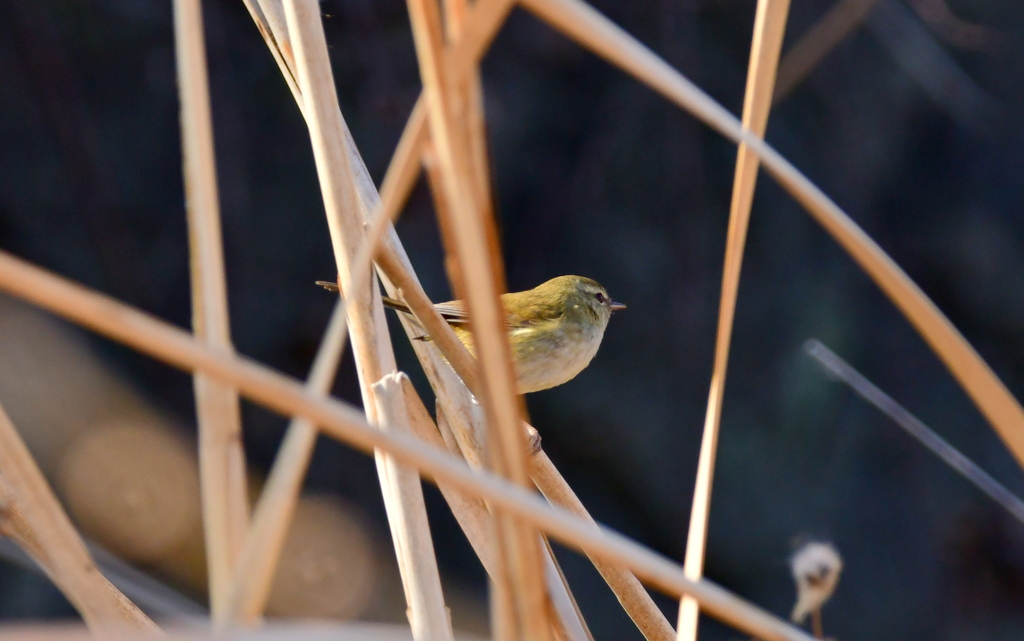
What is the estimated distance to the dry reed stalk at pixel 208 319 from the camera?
0.83m

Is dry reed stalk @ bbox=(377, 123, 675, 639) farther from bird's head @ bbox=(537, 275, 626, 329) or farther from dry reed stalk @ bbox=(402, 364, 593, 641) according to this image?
bird's head @ bbox=(537, 275, 626, 329)

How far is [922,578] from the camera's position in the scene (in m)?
4.35

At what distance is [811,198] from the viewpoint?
31.4 inches

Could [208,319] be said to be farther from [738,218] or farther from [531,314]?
[531,314]

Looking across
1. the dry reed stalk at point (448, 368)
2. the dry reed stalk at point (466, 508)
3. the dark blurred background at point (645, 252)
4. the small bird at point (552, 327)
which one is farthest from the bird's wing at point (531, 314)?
the dry reed stalk at point (466, 508)

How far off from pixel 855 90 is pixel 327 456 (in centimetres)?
282

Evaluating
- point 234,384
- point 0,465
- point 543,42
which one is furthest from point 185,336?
point 543,42

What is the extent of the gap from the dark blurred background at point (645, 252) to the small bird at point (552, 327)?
30.0 inches

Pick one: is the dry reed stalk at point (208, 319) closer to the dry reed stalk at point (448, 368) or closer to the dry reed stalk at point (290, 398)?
the dry reed stalk at point (290, 398)

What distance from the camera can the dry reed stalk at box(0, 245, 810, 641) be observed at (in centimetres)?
67

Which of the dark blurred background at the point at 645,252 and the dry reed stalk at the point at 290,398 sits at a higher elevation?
the dark blurred background at the point at 645,252

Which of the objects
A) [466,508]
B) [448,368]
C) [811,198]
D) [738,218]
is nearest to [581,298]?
[448,368]

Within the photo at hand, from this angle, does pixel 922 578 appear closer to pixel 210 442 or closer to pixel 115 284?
pixel 115 284

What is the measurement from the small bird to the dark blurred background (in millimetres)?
763
